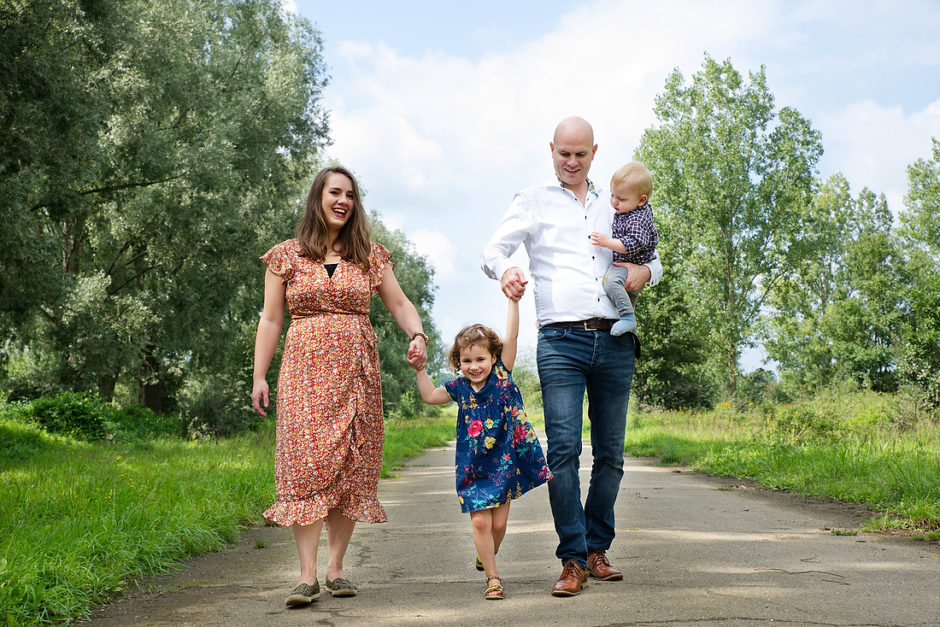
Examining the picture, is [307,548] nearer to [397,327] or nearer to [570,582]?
[570,582]

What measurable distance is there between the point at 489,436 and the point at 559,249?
1.08 m

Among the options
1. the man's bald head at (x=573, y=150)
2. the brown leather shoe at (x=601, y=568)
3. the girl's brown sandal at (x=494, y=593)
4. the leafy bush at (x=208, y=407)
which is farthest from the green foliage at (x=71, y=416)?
the man's bald head at (x=573, y=150)

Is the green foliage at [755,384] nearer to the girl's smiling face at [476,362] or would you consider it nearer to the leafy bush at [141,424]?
the leafy bush at [141,424]

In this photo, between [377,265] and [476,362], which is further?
[377,265]

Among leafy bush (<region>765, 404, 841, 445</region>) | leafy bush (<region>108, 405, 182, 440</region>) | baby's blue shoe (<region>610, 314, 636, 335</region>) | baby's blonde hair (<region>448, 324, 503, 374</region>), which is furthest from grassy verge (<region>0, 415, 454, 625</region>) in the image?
leafy bush (<region>108, 405, 182, 440</region>)

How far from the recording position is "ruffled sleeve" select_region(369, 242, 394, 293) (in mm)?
4676

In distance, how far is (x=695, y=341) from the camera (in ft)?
96.1

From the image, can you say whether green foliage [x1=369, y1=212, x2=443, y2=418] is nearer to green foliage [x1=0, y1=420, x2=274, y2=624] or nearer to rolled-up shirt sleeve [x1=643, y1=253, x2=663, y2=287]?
green foliage [x1=0, y1=420, x2=274, y2=624]

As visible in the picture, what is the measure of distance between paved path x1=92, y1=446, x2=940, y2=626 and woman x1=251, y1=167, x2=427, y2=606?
44 cm

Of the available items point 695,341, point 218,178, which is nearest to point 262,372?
point 218,178

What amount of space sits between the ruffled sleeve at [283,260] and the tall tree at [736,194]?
3627cm

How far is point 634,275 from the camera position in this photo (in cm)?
438

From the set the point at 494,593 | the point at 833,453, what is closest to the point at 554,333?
the point at 494,593

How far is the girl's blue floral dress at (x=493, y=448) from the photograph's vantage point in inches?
165
